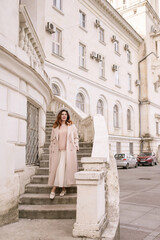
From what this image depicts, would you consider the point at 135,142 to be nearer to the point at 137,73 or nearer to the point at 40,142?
the point at 137,73

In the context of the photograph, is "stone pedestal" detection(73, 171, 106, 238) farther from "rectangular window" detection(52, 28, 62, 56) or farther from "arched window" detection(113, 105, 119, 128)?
"arched window" detection(113, 105, 119, 128)

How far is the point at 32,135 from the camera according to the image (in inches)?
249

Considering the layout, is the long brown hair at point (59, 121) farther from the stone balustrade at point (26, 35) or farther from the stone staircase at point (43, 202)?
the stone staircase at point (43, 202)

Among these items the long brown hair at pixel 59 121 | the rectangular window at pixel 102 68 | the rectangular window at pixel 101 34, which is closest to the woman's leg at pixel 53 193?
the long brown hair at pixel 59 121

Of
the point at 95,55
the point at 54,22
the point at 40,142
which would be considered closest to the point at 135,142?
the point at 95,55

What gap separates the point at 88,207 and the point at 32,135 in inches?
121

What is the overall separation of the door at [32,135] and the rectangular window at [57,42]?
43.0 ft

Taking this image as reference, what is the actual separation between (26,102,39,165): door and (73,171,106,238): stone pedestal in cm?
251

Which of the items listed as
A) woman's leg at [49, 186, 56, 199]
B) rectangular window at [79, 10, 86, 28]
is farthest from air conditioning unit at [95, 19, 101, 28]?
woman's leg at [49, 186, 56, 199]

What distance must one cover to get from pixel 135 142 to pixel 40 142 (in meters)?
24.1

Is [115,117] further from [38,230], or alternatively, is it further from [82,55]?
[38,230]

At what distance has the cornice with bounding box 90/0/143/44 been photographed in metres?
23.7

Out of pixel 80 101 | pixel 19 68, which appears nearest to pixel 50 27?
pixel 80 101

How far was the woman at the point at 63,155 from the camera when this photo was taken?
5172 millimetres
